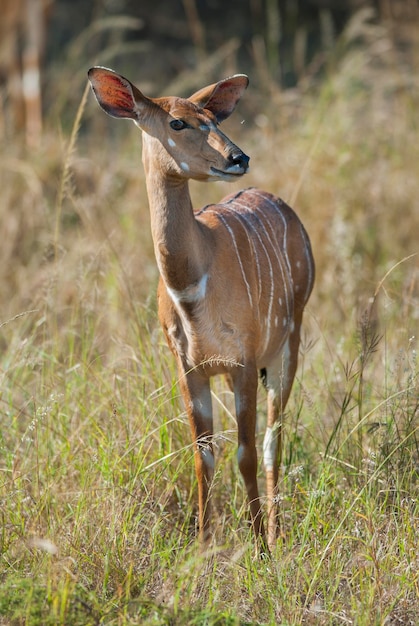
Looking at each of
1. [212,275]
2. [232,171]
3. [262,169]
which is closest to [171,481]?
[212,275]

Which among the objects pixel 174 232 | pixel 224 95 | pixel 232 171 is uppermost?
pixel 224 95

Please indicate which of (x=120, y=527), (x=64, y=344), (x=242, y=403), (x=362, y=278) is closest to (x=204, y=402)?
(x=242, y=403)

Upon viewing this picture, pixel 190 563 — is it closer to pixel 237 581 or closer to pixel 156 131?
pixel 237 581

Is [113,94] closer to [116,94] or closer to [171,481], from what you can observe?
[116,94]

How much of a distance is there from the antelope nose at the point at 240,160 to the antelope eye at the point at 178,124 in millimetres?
239

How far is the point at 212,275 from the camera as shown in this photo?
361 centimetres

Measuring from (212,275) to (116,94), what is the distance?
2.24ft

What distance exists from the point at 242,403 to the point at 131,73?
6.51m

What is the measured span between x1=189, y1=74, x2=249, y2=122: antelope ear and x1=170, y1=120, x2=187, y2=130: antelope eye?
0.35m

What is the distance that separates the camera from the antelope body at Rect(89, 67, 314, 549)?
3.43 meters

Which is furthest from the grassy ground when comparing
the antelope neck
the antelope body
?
the antelope neck

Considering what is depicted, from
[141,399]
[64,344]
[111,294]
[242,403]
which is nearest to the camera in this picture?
[242,403]

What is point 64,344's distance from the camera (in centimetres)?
519

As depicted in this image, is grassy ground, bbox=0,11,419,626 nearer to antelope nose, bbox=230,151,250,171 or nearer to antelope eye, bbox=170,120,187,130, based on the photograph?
antelope nose, bbox=230,151,250,171
